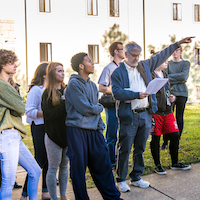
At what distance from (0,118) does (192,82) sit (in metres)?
20.6

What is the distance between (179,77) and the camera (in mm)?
6285

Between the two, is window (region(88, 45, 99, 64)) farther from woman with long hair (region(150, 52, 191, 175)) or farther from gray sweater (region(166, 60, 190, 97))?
woman with long hair (region(150, 52, 191, 175))

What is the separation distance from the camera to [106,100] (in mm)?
5160

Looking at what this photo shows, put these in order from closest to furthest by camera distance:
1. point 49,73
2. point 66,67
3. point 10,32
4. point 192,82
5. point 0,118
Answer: point 0,118 → point 49,73 → point 10,32 → point 66,67 → point 192,82

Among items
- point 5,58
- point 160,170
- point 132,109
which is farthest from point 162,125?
point 5,58

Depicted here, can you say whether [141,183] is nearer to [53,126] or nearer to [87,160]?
[87,160]

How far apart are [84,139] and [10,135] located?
837 millimetres

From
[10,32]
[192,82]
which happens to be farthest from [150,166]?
[192,82]

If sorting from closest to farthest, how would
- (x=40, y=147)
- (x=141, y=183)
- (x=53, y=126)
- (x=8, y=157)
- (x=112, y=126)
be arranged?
(x=8, y=157) → (x=53, y=126) → (x=40, y=147) → (x=141, y=183) → (x=112, y=126)

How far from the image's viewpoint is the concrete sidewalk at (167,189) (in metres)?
3.99

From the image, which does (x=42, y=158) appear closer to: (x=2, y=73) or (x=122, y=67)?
(x=2, y=73)

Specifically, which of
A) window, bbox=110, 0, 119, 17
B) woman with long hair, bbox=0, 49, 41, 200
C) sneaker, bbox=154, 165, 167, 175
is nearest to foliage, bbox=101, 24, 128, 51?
window, bbox=110, 0, 119, 17

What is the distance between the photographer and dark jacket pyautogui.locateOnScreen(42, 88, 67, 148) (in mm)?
3598

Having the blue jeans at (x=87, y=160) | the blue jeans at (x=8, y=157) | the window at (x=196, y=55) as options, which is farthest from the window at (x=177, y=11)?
the blue jeans at (x=8, y=157)
